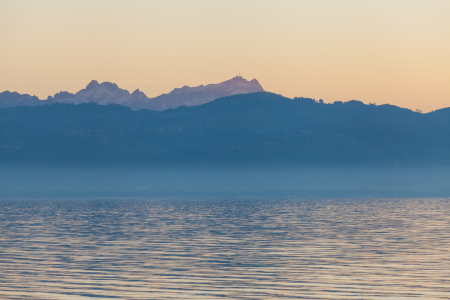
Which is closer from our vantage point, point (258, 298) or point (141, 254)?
point (258, 298)

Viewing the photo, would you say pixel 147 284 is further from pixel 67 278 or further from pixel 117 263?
pixel 117 263

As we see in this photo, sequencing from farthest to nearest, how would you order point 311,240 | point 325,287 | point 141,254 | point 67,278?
point 311,240 → point 141,254 → point 67,278 → point 325,287

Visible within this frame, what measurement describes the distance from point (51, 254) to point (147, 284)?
15.6m

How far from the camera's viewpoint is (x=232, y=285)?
1266 inches

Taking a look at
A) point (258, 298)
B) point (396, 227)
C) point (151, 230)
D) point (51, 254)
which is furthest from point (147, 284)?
point (396, 227)

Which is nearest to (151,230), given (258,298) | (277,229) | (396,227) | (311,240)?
(277,229)

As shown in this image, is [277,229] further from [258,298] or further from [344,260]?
[258,298]

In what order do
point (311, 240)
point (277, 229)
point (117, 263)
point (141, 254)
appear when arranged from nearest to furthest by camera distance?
point (117, 263) < point (141, 254) < point (311, 240) < point (277, 229)

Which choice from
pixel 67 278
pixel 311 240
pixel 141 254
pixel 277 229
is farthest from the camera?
pixel 277 229

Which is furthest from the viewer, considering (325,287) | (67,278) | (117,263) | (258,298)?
(117,263)

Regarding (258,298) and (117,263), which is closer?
(258,298)

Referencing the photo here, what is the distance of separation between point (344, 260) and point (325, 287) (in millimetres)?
10242

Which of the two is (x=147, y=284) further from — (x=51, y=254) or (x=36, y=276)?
(x=51, y=254)

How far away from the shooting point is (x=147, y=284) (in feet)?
107
